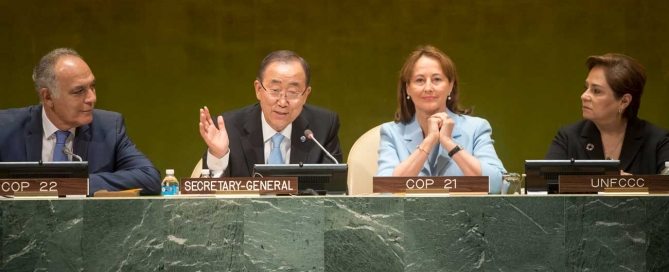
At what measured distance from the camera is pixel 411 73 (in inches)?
167

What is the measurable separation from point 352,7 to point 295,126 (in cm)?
157

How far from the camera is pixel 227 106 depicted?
18.7ft

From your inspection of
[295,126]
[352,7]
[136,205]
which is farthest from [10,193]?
[352,7]

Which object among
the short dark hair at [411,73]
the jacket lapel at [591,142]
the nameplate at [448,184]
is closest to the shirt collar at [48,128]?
the short dark hair at [411,73]

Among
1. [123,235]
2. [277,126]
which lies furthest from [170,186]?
[123,235]

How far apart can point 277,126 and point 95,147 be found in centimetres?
82

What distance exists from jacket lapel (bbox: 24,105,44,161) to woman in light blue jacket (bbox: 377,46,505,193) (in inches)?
57.7

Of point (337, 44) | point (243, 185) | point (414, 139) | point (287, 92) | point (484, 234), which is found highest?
point (337, 44)

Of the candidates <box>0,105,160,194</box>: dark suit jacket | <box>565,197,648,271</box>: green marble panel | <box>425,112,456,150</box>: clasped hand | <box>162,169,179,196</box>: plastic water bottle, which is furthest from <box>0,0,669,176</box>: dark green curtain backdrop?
<box>565,197,648,271</box>: green marble panel

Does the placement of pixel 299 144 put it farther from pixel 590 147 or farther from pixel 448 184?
pixel 590 147

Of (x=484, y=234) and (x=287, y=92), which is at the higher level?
(x=287, y=92)

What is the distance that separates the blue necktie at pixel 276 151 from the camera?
427 cm

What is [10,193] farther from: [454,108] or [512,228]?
[454,108]

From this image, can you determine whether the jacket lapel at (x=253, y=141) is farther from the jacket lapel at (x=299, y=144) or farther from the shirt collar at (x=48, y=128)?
the shirt collar at (x=48, y=128)
